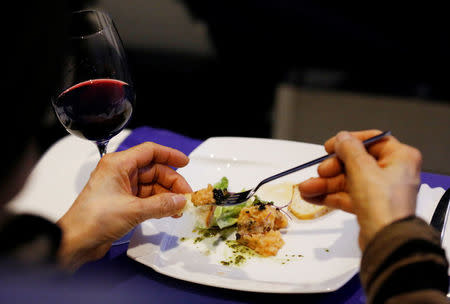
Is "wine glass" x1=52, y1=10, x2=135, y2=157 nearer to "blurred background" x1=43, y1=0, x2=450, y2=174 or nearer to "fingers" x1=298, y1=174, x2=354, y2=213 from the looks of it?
"fingers" x1=298, y1=174, x2=354, y2=213

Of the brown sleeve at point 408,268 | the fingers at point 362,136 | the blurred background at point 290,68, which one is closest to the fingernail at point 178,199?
the fingers at point 362,136

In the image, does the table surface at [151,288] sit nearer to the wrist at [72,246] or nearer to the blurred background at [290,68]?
the wrist at [72,246]

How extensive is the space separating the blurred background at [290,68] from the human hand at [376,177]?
2.31 metres

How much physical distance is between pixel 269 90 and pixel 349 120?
A: 79cm

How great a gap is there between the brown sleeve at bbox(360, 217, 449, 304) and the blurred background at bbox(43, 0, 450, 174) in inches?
103

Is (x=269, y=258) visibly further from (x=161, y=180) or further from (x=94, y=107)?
(x=94, y=107)

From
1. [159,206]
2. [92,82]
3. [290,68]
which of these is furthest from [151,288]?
[290,68]

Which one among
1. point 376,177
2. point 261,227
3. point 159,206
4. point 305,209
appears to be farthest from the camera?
point 305,209

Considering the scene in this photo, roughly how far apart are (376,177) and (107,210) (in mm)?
730

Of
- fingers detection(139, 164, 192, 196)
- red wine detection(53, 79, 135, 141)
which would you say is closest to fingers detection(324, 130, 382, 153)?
fingers detection(139, 164, 192, 196)

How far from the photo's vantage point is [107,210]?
43.0 inches

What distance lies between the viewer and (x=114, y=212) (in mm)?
1097

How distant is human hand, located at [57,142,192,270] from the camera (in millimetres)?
1076

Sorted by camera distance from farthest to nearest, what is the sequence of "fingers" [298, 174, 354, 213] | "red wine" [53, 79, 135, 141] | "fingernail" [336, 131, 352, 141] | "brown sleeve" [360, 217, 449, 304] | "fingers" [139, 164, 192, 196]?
1. "fingers" [139, 164, 192, 196]
2. "red wine" [53, 79, 135, 141]
3. "fingers" [298, 174, 354, 213]
4. "fingernail" [336, 131, 352, 141]
5. "brown sleeve" [360, 217, 449, 304]
